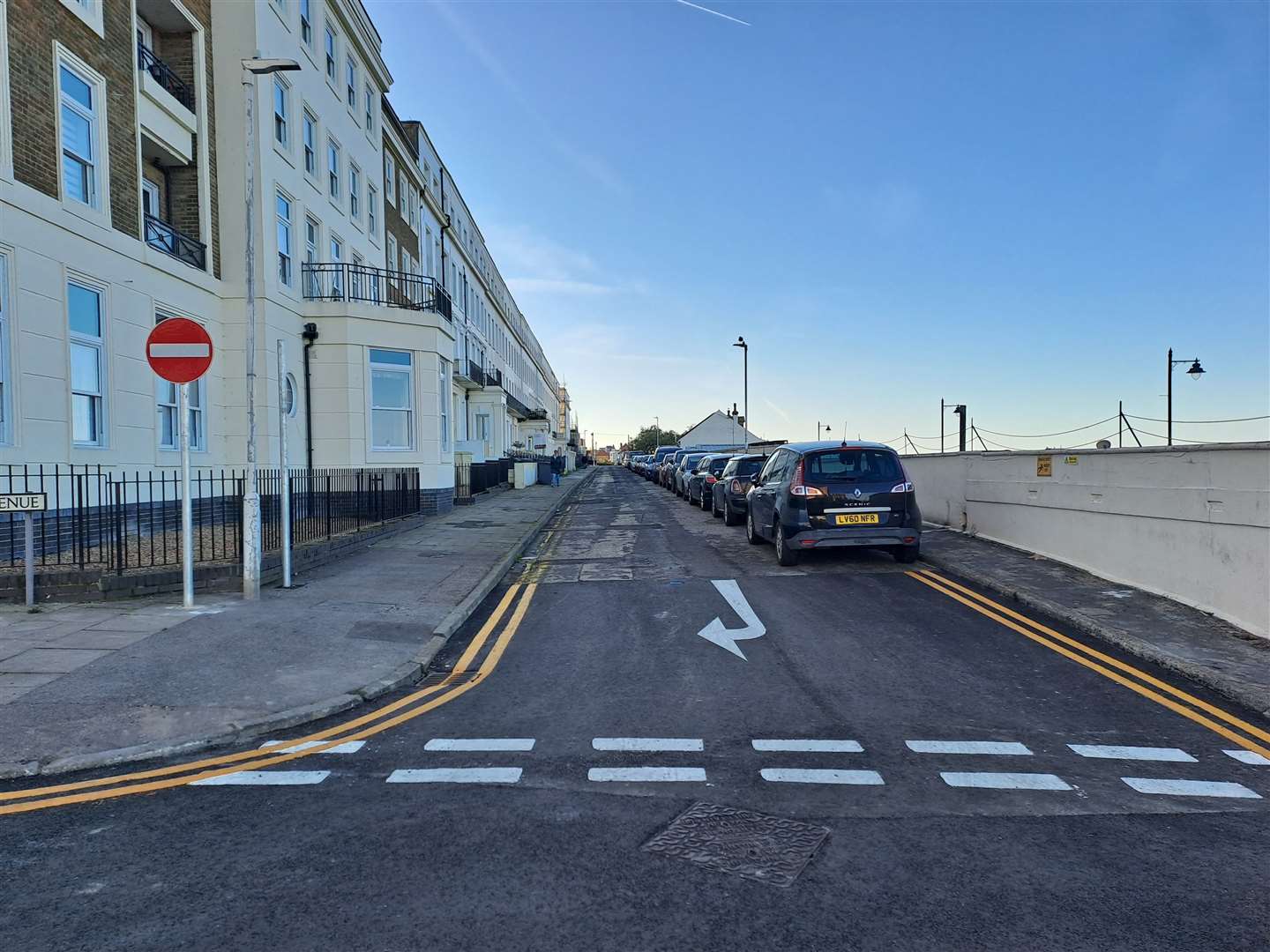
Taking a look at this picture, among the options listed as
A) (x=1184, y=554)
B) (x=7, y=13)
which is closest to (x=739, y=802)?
(x=1184, y=554)

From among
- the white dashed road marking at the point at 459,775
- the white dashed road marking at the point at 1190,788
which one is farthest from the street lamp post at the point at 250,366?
the white dashed road marking at the point at 1190,788

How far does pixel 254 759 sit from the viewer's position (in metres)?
4.71

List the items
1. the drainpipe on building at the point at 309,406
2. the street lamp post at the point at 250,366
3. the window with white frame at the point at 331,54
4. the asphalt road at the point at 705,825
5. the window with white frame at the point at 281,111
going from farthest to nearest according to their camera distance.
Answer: the window with white frame at the point at 331,54 → the drainpipe on building at the point at 309,406 → the window with white frame at the point at 281,111 → the street lamp post at the point at 250,366 → the asphalt road at the point at 705,825

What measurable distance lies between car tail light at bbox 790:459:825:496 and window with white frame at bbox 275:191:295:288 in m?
12.8

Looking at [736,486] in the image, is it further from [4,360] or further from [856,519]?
[4,360]

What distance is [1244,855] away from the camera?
3.49 m

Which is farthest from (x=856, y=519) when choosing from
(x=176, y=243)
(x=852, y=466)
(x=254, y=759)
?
(x=176, y=243)

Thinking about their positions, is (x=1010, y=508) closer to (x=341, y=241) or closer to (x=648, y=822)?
(x=648, y=822)

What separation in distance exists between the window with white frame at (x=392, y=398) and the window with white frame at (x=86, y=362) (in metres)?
6.80

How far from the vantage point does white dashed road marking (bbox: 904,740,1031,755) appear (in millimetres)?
4754

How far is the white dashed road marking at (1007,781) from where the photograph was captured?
423cm

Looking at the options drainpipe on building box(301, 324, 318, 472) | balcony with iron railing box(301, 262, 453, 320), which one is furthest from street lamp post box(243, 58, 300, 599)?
balcony with iron railing box(301, 262, 453, 320)

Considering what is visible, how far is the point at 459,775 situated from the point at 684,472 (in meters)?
24.3

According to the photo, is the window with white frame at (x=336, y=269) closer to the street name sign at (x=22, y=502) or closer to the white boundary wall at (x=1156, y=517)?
the street name sign at (x=22, y=502)
